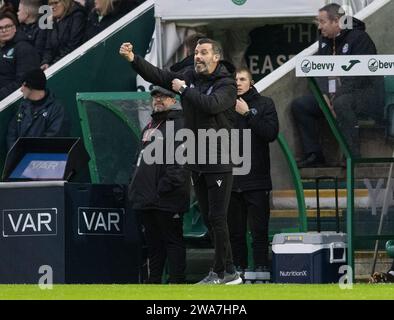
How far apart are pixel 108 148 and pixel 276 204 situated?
188cm

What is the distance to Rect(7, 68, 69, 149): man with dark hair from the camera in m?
18.7

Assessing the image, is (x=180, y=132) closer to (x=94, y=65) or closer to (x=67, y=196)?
(x=67, y=196)

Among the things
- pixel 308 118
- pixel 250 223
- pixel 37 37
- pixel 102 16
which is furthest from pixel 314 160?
pixel 37 37

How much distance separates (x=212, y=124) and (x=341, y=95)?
1.83 metres

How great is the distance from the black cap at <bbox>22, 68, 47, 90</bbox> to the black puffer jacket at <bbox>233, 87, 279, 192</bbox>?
266cm

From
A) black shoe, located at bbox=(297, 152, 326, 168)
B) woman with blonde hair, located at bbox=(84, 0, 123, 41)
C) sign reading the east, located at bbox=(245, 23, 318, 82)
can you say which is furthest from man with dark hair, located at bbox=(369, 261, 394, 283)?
woman with blonde hair, located at bbox=(84, 0, 123, 41)

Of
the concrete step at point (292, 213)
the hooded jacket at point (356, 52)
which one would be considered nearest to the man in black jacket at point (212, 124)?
the hooded jacket at point (356, 52)

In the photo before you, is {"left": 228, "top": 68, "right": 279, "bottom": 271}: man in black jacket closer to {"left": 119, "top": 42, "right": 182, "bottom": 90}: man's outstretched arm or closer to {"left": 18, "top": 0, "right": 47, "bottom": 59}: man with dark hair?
{"left": 119, "top": 42, "right": 182, "bottom": 90}: man's outstretched arm

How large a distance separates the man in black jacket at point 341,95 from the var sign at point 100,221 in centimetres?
208

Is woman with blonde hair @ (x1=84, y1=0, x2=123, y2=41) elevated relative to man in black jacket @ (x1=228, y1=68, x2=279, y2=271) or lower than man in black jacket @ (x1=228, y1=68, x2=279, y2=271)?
elevated

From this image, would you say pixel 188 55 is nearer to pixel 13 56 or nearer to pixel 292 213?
pixel 292 213

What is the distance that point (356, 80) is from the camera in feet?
54.5

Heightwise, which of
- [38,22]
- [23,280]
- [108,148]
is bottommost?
[23,280]
